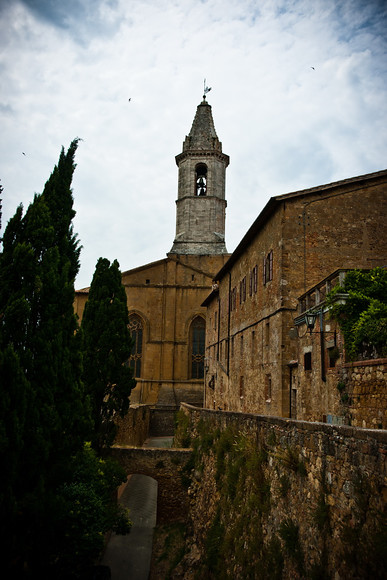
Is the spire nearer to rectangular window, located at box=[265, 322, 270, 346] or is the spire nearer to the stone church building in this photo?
the stone church building

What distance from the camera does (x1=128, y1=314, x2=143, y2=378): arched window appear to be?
35250mm

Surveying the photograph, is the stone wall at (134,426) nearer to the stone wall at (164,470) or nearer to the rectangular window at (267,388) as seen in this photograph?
the stone wall at (164,470)

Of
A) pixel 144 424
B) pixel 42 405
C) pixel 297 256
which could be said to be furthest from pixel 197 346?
pixel 42 405

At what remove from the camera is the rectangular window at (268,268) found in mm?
16047

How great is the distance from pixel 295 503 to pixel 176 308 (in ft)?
98.8

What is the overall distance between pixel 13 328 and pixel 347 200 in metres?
12.1

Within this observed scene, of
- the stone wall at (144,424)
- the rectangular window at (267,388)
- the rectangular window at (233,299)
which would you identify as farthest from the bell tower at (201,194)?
the rectangular window at (267,388)

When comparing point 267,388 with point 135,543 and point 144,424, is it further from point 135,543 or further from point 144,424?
point 144,424

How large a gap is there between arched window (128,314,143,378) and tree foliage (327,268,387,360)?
26382mm

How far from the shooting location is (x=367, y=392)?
876 cm

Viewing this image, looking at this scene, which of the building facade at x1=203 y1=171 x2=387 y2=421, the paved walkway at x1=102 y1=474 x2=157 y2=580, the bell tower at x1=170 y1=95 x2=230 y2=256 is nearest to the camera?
the paved walkway at x1=102 y1=474 x2=157 y2=580

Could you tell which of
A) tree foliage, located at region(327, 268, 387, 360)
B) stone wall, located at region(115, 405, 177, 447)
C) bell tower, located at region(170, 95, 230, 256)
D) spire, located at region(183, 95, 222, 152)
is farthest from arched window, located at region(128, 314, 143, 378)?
tree foliage, located at region(327, 268, 387, 360)

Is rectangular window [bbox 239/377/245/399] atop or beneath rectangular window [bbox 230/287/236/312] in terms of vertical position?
beneath

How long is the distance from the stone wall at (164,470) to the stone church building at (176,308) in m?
15.9
